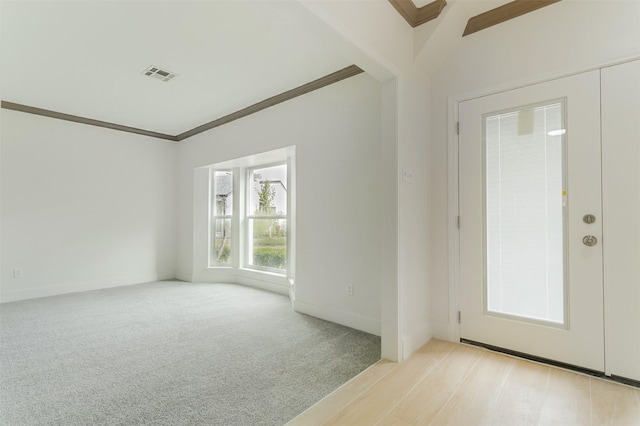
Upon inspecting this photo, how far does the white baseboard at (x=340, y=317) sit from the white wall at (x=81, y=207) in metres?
3.44

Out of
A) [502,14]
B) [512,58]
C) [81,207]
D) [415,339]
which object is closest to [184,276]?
[81,207]

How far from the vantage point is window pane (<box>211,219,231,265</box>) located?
5.47 meters

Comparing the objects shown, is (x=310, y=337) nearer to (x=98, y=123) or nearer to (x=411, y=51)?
(x=411, y=51)

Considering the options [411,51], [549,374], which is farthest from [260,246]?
[549,374]

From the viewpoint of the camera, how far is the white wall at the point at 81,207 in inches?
166

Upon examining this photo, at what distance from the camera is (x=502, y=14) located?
94.7 inches

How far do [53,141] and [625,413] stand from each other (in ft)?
21.9

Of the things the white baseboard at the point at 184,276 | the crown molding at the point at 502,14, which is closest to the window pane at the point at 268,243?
the white baseboard at the point at 184,276

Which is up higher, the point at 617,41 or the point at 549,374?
the point at 617,41

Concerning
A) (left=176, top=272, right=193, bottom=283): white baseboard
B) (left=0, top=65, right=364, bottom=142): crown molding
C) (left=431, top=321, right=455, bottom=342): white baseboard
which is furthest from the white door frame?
(left=176, top=272, right=193, bottom=283): white baseboard

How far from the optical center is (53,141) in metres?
4.48

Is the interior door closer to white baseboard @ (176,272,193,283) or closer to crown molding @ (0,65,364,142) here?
crown molding @ (0,65,364,142)

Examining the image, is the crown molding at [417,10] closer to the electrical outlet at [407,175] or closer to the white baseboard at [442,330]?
the electrical outlet at [407,175]

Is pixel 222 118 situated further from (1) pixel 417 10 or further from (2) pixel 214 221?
(1) pixel 417 10
